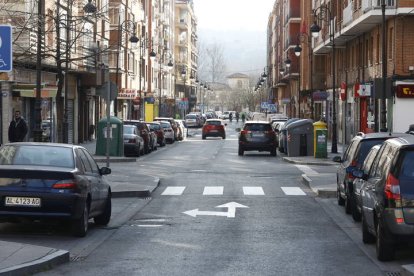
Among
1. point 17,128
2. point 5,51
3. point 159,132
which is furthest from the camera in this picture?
point 159,132

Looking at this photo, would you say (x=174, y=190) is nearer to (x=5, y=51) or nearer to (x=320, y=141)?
Result: (x=5, y=51)

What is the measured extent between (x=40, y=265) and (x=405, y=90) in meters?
29.9

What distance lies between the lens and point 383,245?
11258 mm

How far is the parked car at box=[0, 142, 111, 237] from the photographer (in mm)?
13102

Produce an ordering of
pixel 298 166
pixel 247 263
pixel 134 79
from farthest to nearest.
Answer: pixel 134 79
pixel 298 166
pixel 247 263

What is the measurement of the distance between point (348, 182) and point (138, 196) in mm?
6041

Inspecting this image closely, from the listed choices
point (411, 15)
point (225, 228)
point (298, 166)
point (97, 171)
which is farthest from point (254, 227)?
point (411, 15)

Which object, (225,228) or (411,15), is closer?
(225,228)

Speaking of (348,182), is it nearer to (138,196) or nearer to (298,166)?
(138,196)

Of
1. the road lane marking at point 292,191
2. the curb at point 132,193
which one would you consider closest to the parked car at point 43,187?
the curb at point 132,193

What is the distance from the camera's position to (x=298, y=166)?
113 ft

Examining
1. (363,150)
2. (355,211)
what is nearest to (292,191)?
(363,150)

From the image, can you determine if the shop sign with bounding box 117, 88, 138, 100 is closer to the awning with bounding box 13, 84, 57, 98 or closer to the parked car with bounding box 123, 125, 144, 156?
the parked car with bounding box 123, 125, 144, 156

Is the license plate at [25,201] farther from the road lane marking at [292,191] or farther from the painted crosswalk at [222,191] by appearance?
the road lane marking at [292,191]
